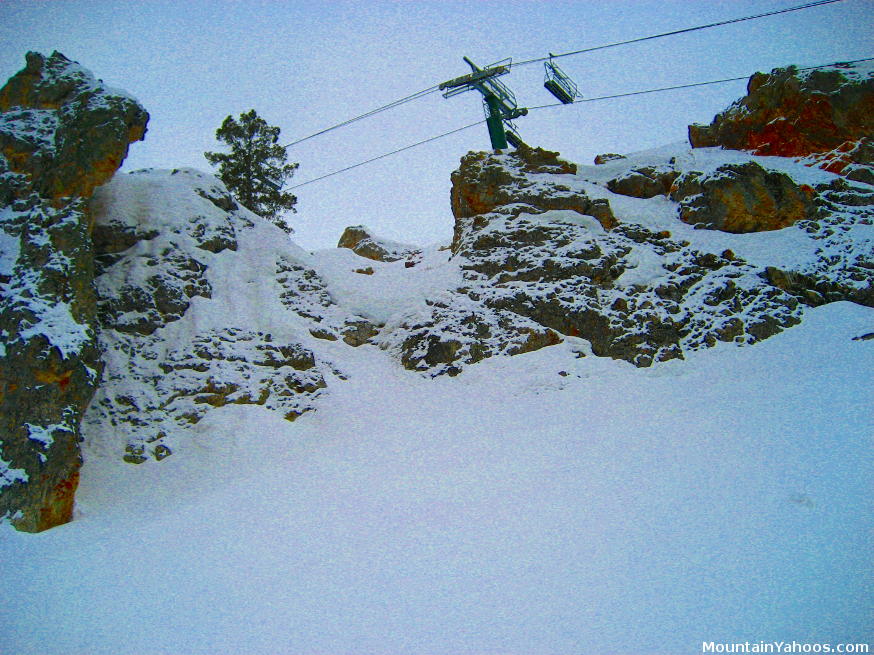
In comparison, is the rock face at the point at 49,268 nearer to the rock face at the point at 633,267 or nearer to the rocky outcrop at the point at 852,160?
the rock face at the point at 633,267

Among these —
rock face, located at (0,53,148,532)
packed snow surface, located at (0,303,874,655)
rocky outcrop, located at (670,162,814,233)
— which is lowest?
packed snow surface, located at (0,303,874,655)

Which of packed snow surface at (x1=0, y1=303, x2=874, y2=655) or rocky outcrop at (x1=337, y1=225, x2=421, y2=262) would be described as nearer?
packed snow surface at (x1=0, y1=303, x2=874, y2=655)

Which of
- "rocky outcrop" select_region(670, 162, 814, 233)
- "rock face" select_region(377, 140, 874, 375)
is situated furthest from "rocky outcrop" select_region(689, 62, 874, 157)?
"rocky outcrop" select_region(670, 162, 814, 233)

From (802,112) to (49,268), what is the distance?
25.5 metres

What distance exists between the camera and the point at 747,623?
377 centimetres

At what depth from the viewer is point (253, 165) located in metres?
22.1

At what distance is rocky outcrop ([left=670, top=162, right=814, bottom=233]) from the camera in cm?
1579

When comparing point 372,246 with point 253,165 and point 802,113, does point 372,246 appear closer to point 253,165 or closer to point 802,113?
point 253,165

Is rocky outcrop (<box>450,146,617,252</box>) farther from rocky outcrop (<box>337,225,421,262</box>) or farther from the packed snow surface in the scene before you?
rocky outcrop (<box>337,225,421,262</box>)

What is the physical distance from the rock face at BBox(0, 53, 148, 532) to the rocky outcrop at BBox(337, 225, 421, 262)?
15.6 m

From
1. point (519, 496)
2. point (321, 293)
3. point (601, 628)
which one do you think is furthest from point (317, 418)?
point (601, 628)

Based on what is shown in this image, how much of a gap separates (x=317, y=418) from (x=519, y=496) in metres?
→ 6.07

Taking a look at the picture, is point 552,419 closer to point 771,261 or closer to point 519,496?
point 519,496

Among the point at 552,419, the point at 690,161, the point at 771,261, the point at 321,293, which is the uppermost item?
the point at 690,161
